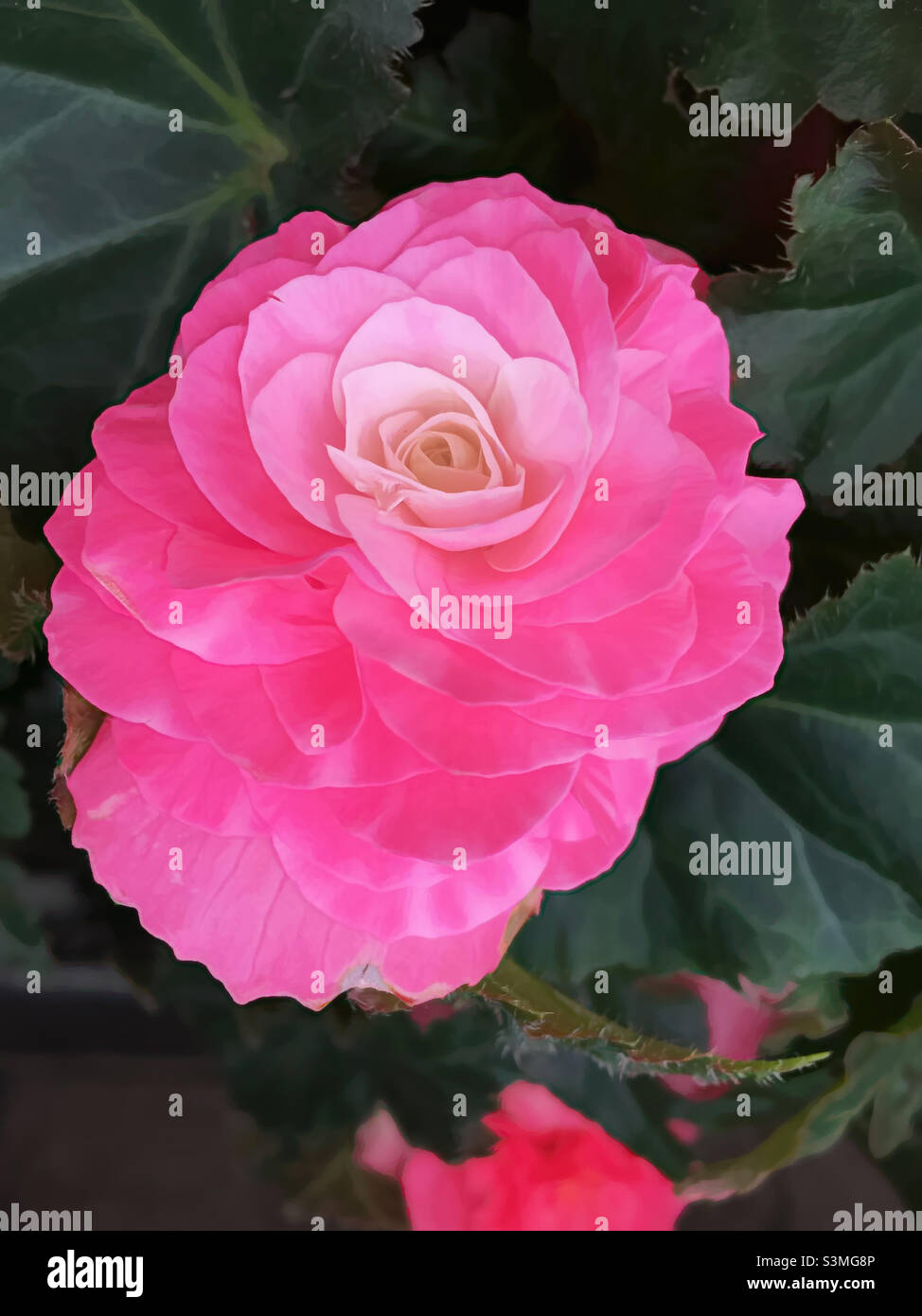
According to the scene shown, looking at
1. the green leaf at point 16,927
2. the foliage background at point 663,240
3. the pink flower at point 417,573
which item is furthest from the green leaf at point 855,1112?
the green leaf at point 16,927

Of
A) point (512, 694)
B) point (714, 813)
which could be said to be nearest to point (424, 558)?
point (512, 694)

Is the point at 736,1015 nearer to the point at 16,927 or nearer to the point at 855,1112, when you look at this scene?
the point at 855,1112

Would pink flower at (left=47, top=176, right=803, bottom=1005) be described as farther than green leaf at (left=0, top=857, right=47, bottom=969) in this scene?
No

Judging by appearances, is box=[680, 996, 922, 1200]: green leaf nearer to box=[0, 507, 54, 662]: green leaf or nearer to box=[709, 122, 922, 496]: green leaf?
box=[709, 122, 922, 496]: green leaf

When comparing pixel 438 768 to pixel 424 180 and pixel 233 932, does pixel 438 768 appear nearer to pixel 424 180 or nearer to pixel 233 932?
pixel 233 932

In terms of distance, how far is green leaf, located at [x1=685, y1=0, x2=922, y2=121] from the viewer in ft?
1.39

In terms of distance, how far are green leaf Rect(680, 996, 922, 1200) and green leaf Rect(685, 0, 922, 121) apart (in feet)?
1.25

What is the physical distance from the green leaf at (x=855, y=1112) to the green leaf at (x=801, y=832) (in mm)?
54

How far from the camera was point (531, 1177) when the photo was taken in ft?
1.66

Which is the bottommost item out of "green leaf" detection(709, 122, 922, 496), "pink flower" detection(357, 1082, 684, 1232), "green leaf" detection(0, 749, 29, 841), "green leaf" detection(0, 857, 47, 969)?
"pink flower" detection(357, 1082, 684, 1232)

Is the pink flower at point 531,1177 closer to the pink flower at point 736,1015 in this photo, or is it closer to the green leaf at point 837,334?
the pink flower at point 736,1015

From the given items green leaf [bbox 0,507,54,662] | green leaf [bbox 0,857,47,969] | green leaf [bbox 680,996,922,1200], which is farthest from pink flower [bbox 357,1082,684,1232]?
green leaf [bbox 0,507,54,662]
